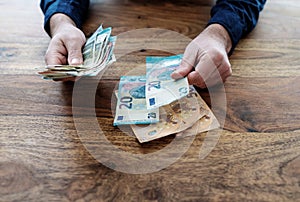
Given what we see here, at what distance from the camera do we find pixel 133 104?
0.76m

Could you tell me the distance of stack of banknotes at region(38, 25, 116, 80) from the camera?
2.41ft

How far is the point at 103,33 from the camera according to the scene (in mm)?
847

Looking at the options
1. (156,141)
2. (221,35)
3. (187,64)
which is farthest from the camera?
(221,35)

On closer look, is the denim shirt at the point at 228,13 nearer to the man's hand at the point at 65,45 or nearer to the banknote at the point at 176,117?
the man's hand at the point at 65,45

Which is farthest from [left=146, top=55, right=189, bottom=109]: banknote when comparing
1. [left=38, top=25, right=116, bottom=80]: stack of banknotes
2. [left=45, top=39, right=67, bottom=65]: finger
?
[left=45, top=39, right=67, bottom=65]: finger

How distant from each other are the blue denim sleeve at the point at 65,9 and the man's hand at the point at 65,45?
0.05 metres

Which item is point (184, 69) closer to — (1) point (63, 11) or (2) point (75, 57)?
(2) point (75, 57)

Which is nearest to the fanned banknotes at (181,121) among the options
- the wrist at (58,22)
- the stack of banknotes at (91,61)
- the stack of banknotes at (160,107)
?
the stack of banknotes at (160,107)

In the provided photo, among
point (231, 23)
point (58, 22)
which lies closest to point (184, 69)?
point (231, 23)

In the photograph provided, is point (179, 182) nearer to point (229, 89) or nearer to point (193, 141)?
point (193, 141)

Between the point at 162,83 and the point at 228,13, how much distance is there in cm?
31

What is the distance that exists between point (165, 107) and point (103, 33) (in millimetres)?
255

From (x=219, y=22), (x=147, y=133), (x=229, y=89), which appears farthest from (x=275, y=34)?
(x=147, y=133)

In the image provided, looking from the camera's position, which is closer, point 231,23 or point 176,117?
point 176,117
